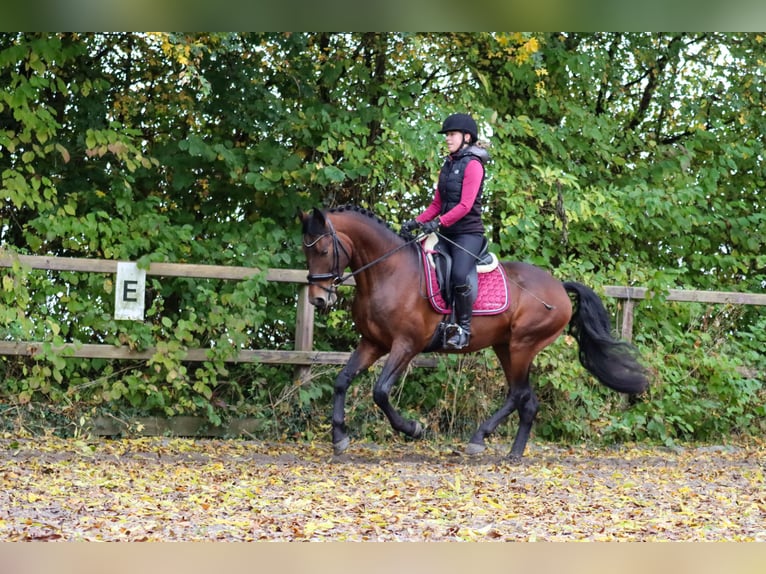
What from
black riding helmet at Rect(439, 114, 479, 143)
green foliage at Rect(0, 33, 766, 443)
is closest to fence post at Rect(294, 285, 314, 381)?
green foliage at Rect(0, 33, 766, 443)

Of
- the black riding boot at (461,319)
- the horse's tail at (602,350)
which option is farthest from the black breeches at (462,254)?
the horse's tail at (602,350)

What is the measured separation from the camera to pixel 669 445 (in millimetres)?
10750

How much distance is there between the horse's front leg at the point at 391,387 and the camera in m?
8.50

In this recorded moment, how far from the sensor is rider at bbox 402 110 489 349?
8.47 metres

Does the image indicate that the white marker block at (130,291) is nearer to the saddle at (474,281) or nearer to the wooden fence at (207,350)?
the wooden fence at (207,350)

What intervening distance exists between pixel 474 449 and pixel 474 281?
1621 millimetres

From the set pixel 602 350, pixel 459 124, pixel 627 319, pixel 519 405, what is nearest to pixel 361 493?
pixel 519 405

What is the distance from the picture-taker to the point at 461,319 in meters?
8.77

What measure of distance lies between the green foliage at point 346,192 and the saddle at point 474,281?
5.14ft

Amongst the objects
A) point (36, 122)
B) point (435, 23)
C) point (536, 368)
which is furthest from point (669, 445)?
point (435, 23)

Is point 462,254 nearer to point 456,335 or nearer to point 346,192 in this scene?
point 456,335

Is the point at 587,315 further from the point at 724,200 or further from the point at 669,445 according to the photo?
the point at 724,200

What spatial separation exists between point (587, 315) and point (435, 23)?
7.43m

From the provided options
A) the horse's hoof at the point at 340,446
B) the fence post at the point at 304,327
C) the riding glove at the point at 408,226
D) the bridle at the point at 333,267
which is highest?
the riding glove at the point at 408,226
